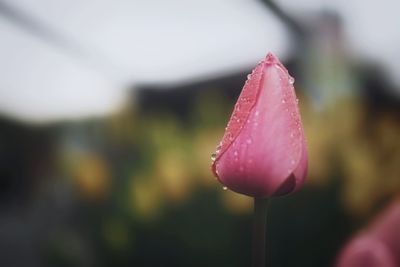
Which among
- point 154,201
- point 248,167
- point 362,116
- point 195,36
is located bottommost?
point 248,167

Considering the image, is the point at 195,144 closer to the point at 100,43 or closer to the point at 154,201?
the point at 154,201

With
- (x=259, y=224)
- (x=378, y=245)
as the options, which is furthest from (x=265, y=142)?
A: (x=378, y=245)

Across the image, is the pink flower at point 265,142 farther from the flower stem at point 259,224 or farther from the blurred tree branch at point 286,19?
the blurred tree branch at point 286,19

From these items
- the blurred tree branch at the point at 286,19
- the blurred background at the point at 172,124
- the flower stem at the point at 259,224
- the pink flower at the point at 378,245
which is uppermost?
the blurred tree branch at the point at 286,19

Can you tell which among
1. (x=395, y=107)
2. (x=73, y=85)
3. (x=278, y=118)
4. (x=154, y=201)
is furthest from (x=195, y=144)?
(x=278, y=118)

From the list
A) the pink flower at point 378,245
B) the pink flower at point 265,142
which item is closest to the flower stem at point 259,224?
the pink flower at point 265,142

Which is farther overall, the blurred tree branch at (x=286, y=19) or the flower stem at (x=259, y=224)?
the blurred tree branch at (x=286, y=19)
